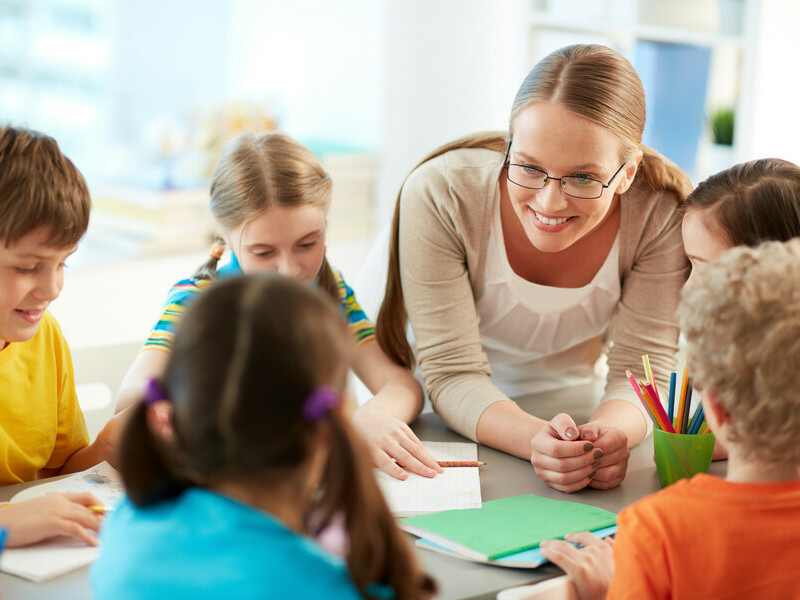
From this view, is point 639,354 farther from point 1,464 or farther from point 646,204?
point 1,464

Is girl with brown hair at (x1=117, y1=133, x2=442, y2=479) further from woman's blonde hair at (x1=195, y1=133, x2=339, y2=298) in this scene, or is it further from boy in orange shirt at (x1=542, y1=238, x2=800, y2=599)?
boy in orange shirt at (x1=542, y1=238, x2=800, y2=599)

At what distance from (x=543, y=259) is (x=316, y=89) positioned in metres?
2.59

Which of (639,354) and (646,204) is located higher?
(646,204)

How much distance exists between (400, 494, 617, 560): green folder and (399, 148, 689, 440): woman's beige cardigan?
13.8 inches

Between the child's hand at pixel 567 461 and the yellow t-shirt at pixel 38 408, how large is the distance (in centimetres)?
71

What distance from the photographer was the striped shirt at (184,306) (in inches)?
57.1

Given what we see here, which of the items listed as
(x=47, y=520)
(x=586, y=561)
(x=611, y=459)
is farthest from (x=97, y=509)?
(x=611, y=459)

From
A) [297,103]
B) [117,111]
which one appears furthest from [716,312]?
[297,103]

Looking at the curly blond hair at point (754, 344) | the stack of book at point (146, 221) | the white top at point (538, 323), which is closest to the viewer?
the curly blond hair at point (754, 344)

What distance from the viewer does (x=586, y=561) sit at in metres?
1.01

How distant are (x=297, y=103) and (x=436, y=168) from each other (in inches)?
101

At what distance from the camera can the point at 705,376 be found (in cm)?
92

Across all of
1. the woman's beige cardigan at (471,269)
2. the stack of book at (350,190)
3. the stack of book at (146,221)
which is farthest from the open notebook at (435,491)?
the stack of book at (350,190)

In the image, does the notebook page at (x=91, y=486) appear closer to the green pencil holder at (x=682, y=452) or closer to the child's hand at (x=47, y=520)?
the child's hand at (x=47, y=520)
